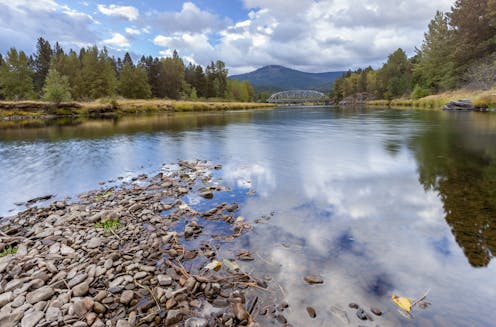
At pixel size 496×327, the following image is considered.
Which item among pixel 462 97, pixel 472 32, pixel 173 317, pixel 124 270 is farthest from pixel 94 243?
pixel 472 32

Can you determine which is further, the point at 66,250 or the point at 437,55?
the point at 437,55

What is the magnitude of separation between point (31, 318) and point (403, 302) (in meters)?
5.19

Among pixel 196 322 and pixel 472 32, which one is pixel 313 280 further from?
pixel 472 32

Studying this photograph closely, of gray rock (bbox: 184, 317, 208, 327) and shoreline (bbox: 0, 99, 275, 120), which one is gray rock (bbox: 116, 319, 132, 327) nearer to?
gray rock (bbox: 184, 317, 208, 327)

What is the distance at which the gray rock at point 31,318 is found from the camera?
355 centimetres

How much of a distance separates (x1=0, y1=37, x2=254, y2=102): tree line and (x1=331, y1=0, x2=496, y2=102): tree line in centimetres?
7626

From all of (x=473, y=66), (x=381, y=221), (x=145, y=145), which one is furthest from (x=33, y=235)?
(x=473, y=66)

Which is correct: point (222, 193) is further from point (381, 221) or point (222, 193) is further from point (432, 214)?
point (432, 214)

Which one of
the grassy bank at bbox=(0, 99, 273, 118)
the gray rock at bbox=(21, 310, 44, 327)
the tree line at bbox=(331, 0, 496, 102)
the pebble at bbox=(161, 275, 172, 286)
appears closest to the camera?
the gray rock at bbox=(21, 310, 44, 327)

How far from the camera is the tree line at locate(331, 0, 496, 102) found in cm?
5806

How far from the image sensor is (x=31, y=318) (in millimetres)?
3629

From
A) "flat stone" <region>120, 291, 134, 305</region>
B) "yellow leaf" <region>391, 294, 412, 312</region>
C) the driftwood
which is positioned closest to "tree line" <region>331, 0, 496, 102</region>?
"yellow leaf" <region>391, 294, 412, 312</region>

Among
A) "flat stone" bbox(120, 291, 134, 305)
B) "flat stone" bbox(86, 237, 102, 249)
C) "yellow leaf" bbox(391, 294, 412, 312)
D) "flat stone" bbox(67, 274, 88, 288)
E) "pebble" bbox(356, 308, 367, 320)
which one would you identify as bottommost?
"yellow leaf" bbox(391, 294, 412, 312)

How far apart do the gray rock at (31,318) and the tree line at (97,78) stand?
6190cm
